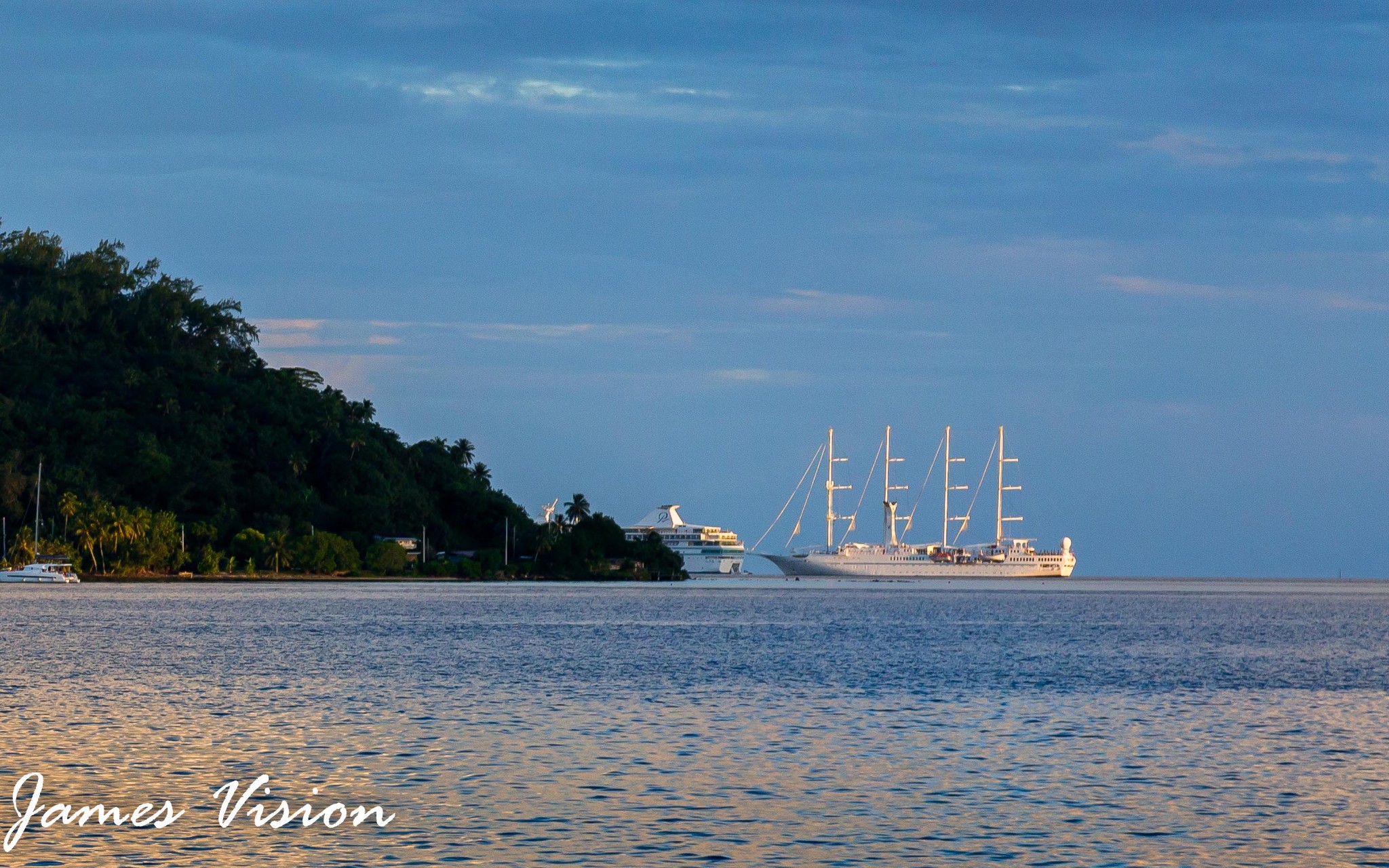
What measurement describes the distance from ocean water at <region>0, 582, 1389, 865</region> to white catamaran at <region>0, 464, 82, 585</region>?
365 feet

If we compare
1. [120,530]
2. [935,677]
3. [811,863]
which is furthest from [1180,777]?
[120,530]

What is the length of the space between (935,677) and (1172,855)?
35.2m

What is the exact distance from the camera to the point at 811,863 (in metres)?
23.4

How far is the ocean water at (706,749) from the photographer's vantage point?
2478cm

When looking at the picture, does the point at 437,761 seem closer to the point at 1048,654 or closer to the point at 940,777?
the point at 940,777

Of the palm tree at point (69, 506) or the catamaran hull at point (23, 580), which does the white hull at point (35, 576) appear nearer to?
the catamaran hull at point (23, 580)

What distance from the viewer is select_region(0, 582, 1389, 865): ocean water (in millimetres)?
24781
